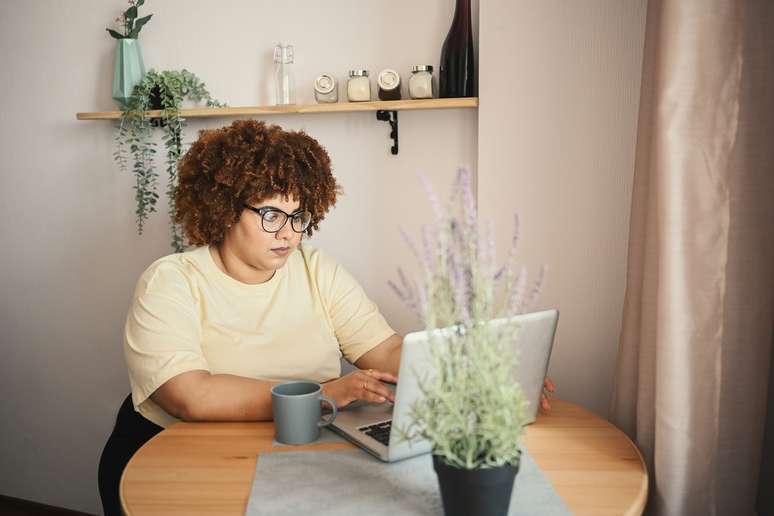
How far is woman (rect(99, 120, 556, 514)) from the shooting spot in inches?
59.9

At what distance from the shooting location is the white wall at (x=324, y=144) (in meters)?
1.85

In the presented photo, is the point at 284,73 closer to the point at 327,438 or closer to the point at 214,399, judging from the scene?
the point at 214,399

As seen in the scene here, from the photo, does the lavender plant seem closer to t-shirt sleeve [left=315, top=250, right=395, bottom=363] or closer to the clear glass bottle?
t-shirt sleeve [left=315, top=250, right=395, bottom=363]

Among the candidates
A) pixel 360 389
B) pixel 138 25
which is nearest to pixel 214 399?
pixel 360 389

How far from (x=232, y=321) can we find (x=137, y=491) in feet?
2.07

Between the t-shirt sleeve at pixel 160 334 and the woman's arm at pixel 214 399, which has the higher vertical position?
the t-shirt sleeve at pixel 160 334

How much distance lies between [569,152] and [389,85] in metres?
0.57

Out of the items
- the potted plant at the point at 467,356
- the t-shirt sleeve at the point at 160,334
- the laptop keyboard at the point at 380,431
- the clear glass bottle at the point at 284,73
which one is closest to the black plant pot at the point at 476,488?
the potted plant at the point at 467,356

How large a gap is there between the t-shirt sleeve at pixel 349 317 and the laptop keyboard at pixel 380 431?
509 millimetres

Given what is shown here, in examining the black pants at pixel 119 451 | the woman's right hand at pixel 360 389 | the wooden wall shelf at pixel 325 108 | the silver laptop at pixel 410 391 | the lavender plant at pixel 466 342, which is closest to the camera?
the lavender plant at pixel 466 342

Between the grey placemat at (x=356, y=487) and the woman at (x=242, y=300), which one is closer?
the grey placemat at (x=356, y=487)

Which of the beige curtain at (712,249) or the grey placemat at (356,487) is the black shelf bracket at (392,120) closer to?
the beige curtain at (712,249)

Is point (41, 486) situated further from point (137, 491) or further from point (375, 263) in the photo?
point (137, 491)

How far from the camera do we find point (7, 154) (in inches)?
100.0
